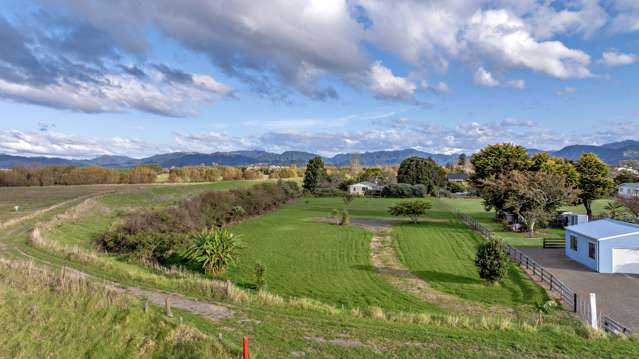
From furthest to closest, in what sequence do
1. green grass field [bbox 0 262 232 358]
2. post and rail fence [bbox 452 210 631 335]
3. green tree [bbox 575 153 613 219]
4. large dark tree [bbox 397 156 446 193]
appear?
large dark tree [bbox 397 156 446 193]
green tree [bbox 575 153 613 219]
post and rail fence [bbox 452 210 631 335]
green grass field [bbox 0 262 232 358]

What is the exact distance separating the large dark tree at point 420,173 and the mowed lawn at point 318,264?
52.7 metres

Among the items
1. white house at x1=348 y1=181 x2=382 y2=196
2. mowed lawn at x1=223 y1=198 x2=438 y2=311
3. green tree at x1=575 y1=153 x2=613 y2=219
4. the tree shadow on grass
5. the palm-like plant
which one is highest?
green tree at x1=575 y1=153 x2=613 y2=219

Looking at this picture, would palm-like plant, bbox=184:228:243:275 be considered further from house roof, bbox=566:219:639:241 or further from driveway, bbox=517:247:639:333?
house roof, bbox=566:219:639:241

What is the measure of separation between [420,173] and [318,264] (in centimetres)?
7221

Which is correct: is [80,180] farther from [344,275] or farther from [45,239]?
[344,275]

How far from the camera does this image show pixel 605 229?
25.7 m

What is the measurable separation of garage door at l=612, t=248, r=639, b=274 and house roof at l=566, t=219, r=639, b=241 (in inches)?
37.9

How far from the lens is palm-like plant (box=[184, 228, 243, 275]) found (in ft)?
79.0

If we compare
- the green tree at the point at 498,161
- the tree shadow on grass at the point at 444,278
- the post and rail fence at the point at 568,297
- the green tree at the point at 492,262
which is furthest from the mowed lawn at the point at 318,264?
the green tree at the point at 498,161

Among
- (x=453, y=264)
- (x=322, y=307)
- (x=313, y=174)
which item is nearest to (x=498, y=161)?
(x=453, y=264)

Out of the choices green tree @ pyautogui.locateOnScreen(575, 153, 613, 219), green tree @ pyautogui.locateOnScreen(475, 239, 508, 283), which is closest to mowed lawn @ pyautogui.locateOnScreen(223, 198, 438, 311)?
green tree @ pyautogui.locateOnScreen(475, 239, 508, 283)

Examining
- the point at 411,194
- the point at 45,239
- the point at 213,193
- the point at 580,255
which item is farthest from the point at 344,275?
the point at 411,194

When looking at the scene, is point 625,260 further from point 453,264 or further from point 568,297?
point 453,264

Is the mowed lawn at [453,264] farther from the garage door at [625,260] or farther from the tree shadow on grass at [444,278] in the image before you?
the garage door at [625,260]
